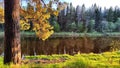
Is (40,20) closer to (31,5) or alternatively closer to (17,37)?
(31,5)

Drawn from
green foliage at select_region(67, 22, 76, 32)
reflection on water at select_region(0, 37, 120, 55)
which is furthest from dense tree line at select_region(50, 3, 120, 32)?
reflection on water at select_region(0, 37, 120, 55)

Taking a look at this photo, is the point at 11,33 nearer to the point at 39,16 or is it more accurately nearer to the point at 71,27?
the point at 39,16

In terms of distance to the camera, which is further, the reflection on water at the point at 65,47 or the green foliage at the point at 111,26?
the green foliage at the point at 111,26

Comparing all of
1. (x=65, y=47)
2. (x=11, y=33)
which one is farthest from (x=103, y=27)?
(x=11, y=33)

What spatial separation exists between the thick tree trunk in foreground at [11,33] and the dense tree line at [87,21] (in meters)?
110

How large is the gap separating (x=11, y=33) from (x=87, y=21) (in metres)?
121

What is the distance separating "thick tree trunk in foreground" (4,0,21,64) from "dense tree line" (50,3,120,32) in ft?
360

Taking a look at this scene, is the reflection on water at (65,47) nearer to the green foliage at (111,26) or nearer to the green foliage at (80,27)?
the green foliage at (80,27)

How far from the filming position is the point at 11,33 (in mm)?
8125

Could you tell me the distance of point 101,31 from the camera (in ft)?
407

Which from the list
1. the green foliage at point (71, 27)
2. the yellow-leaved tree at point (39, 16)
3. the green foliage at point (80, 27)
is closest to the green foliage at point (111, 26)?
the green foliage at point (80, 27)

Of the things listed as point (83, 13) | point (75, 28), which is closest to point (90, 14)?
point (83, 13)

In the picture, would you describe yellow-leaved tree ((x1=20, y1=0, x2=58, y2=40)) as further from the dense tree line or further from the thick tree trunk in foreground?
the dense tree line

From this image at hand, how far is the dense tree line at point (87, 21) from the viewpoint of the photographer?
12259 cm
